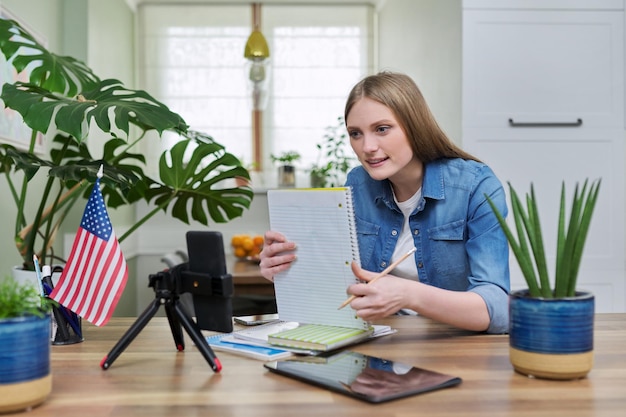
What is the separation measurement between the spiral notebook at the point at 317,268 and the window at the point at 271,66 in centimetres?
372

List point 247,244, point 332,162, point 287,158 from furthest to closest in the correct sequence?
point 287,158
point 332,162
point 247,244

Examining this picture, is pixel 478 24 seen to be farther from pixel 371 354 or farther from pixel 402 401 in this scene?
pixel 402 401

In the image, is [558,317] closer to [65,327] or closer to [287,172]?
[65,327]

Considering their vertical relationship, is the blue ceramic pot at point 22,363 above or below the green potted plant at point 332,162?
below

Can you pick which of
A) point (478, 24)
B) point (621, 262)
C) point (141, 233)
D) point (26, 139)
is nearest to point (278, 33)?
point (141, 233)

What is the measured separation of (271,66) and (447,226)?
3591 millimetres

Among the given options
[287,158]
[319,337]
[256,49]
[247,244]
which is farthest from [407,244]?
[287,158]

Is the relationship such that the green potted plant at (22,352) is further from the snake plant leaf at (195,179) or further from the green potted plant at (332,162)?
the green potted plant at (332,162)

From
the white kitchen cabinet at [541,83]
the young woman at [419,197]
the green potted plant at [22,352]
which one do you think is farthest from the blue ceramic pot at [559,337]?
the white kitchen cabinet at [541,83]

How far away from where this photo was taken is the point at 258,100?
442 centimetres

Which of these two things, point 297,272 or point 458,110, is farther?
point 458,110

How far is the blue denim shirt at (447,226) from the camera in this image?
169 cm

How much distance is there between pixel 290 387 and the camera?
1093 millimetres

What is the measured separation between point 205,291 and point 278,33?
4238 mm
